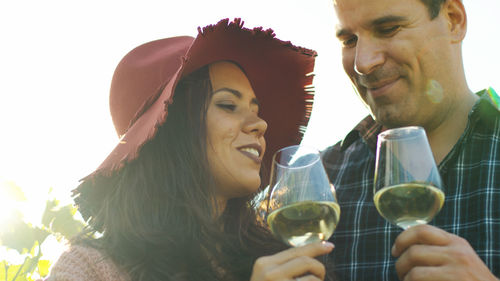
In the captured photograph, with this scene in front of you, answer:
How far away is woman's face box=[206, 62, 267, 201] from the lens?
323cm

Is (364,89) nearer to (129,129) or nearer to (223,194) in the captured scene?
(223,194)

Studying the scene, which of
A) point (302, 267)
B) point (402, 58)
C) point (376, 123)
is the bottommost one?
point (302, 267)

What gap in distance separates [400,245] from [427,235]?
4.9 inches

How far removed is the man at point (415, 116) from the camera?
125 inches

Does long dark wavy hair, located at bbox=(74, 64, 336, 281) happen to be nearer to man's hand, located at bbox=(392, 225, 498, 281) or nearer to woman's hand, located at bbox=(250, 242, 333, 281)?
woman's hand, located at bbox=(250, 242, 333, 281)

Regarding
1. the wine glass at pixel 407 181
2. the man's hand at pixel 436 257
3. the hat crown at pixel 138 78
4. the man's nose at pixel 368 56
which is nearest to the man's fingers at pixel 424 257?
the man's hand at pixel 436 257

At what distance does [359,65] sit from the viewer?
3.46 m

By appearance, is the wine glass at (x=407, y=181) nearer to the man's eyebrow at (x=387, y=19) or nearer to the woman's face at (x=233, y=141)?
the woman's face at (x=233, y=141)

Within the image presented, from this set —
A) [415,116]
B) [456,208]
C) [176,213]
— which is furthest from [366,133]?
[176,213]

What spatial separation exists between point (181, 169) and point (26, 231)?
20.5ft

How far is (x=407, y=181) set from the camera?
7.35 feet

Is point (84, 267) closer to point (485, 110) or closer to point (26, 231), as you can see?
point (485, 110)

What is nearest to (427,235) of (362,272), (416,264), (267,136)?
(416,264)

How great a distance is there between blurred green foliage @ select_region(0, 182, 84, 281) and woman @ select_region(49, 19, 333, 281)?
16.7ft
